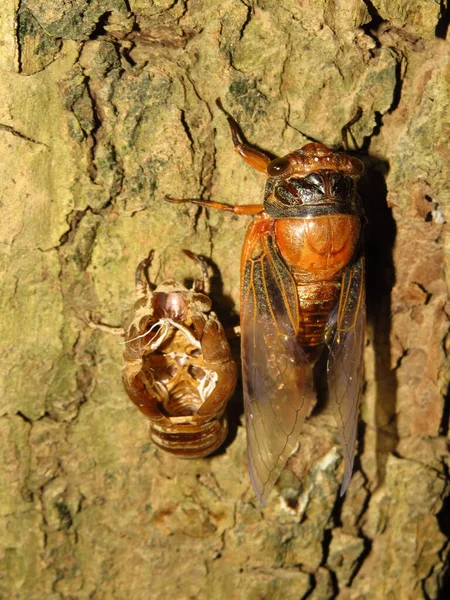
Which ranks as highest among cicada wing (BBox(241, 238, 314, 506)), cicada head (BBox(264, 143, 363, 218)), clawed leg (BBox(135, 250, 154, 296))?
cicada head (BBox(264, 143, 363, 218))

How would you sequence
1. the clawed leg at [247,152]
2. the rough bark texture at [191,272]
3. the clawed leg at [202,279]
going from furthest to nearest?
the clawed leg at [202,279], the clawed leg at [247,152], the rough bark texture at [191,272]

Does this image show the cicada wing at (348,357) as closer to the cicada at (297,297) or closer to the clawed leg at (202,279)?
the cicada at (297,297)

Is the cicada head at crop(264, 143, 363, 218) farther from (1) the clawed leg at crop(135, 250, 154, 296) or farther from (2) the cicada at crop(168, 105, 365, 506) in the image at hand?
(1) the clawed leg at crop(135, 250, 154, 296)

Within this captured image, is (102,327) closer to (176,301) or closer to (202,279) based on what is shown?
(176,301)

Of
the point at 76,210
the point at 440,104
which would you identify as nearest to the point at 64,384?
the point at 76,210

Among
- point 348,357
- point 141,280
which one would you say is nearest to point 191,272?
point 141,280

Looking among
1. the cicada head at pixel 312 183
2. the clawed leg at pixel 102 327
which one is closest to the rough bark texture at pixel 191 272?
the clawed leg at pixel 102 327

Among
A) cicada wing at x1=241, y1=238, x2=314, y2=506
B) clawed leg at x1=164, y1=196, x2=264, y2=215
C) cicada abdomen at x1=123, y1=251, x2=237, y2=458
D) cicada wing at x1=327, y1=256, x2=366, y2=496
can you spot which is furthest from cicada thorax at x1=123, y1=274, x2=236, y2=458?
cicada wing at x1=327, y1=256, x2=366, y2=496

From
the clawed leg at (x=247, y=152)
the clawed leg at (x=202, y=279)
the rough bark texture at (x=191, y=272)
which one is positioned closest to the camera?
the rough bark texture at (x=191, y=272)
